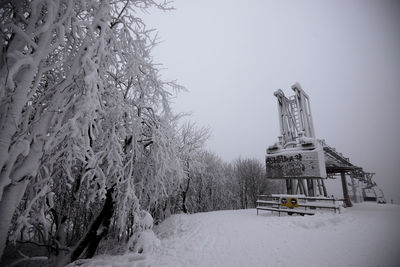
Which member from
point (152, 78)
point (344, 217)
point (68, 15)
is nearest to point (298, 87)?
point (344, 217)

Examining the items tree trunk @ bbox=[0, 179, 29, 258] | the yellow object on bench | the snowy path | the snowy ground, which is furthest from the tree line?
the yellow object on bench

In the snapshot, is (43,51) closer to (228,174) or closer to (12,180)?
(12,180)

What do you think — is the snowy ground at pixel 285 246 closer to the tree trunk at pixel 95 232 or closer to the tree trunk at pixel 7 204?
the tree trunk at pixel 95 232

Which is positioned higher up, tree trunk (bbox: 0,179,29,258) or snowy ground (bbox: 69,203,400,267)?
tree trunk (bbox: 0,179,29,258)

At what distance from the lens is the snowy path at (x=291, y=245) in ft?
14.9

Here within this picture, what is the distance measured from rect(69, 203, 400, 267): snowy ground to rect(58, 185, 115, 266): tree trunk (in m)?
0.44

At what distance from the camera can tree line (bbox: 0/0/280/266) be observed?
2.49 m

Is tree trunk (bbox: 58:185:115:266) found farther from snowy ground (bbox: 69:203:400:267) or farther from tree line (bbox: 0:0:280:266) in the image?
snowy ground (bbox: 69:203:400:267)

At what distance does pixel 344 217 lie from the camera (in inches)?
326

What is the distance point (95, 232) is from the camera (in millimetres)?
5781

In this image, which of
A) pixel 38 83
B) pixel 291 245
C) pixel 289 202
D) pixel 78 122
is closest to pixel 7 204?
pixel 78 122

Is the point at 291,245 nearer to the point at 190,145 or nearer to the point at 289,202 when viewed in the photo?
the point at 289,202

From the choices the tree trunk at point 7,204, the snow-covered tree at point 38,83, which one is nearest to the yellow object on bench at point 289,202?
the snow-covered tree at point 38,83

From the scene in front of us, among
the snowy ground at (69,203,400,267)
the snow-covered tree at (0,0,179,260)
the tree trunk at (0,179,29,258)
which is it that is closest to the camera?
the snow-covered tree at (0,0,179,260)
